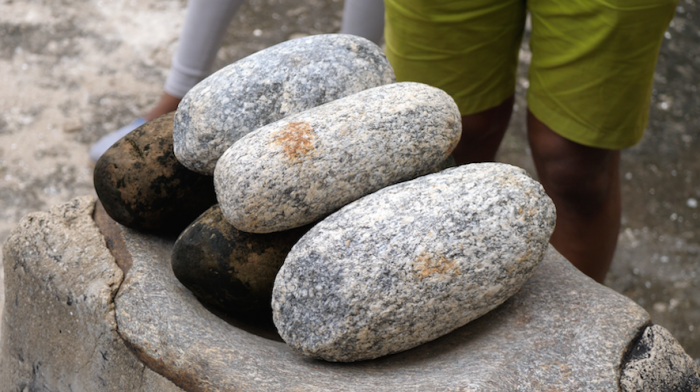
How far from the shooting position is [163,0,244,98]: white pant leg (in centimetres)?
241

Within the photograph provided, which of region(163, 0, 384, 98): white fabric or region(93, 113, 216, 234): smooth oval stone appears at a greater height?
region(93, 113, 216, 234): smooth oval stone

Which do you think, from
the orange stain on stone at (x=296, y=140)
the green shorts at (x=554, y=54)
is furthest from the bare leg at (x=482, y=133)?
the orange stain on stone at (x=296, y=140)

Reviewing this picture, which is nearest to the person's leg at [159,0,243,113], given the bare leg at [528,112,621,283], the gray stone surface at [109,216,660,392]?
the bare leg at [528,112,621,283]

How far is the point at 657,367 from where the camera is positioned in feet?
3.88

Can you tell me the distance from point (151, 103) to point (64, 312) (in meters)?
1.99

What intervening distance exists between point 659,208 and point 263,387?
7.68ft

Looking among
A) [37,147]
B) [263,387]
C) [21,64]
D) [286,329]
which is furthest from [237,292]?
[21,64]

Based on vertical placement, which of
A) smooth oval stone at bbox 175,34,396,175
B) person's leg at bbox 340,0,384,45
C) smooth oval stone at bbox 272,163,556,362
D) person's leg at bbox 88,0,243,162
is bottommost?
person's leg at bbox 88,0,243,162

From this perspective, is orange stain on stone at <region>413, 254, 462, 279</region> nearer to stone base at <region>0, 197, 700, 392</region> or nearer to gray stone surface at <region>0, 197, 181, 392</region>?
stone base at <region>0, 197, 700, 392</region>

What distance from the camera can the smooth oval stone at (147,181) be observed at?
140 cm

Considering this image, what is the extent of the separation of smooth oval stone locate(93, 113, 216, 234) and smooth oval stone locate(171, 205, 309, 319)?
118 millimetres

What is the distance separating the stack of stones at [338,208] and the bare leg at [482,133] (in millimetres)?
737

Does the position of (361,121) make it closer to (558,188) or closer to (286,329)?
(286,329)

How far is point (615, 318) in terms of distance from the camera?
1.23 m
